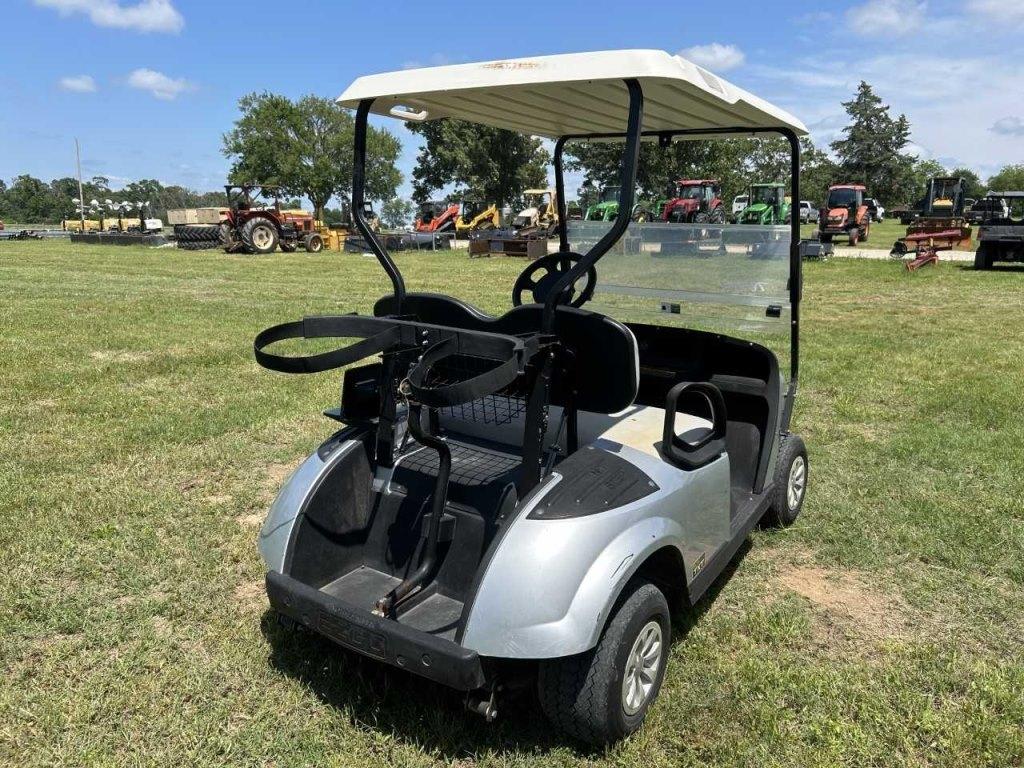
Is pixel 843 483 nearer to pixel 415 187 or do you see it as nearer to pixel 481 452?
pixel 481 452

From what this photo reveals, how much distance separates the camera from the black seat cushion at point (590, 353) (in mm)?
2123

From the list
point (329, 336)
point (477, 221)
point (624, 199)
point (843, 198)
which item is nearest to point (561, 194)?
point (624, 199)

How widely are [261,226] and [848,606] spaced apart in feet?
69.6

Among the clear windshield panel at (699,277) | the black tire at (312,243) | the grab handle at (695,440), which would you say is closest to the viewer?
the grab handle at (695,440)

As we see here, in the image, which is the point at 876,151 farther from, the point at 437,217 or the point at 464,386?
the point at 464,386

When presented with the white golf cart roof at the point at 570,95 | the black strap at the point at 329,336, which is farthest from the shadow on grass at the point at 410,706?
the white golf cart roof at the point at 570,95

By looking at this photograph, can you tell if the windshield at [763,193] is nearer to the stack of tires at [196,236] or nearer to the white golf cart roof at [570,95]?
the stack of tires at [196,236]

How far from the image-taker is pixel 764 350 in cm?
311

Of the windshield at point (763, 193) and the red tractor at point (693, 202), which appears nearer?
the windshield at point (763, 193)

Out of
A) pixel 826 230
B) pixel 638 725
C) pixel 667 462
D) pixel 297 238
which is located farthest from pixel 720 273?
pixel 826 230

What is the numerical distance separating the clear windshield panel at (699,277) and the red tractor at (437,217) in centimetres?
2554

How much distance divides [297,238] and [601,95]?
21.8 metres

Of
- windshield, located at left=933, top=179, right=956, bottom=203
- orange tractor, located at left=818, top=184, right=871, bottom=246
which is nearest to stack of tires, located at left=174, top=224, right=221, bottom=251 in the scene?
orange tractor, located at left=818, top=184, right=871, bottom=246

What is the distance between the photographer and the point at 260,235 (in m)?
21.6
